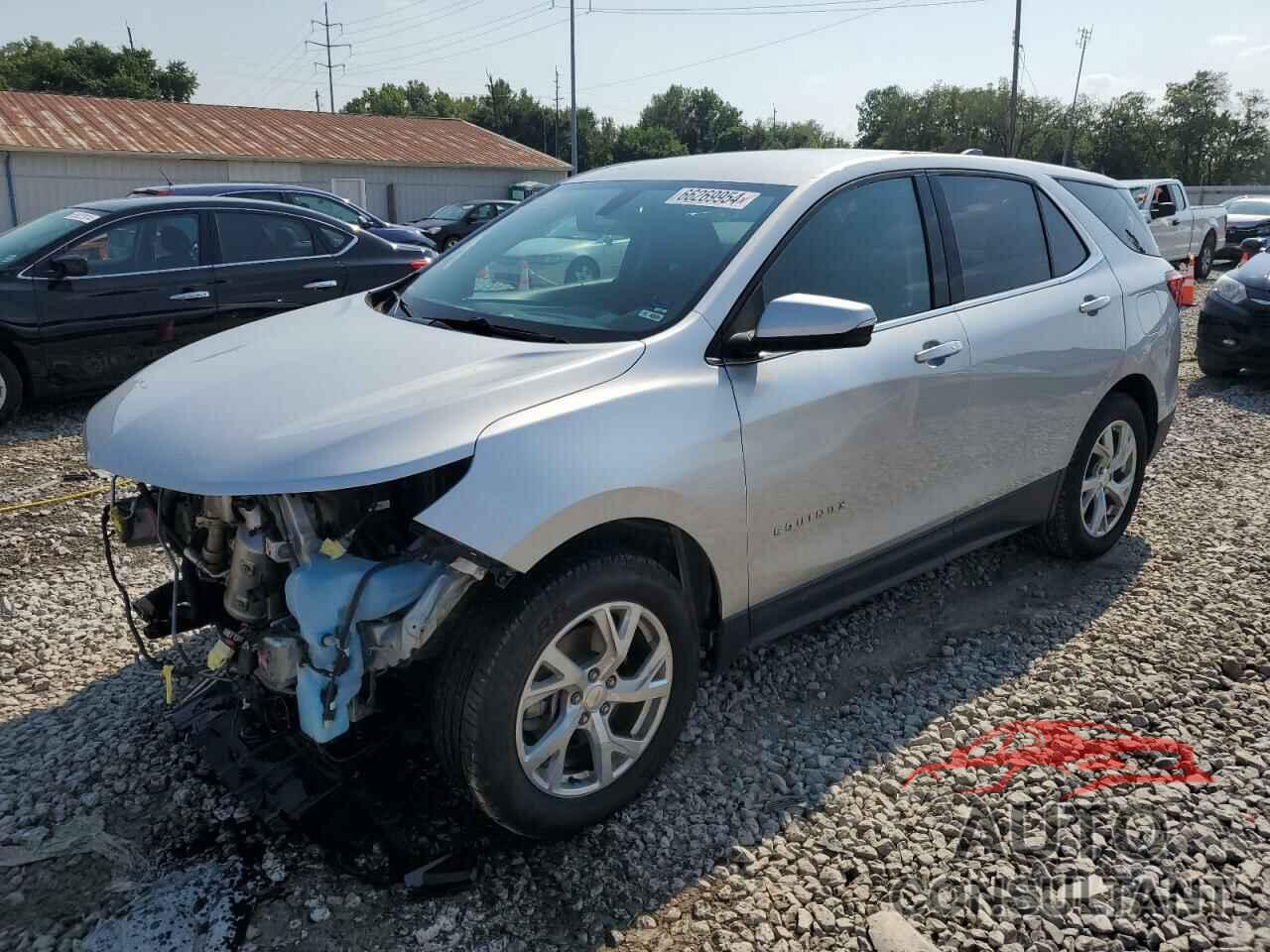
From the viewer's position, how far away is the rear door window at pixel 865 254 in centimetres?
317

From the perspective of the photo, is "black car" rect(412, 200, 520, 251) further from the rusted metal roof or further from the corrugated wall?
the rusted metal roof

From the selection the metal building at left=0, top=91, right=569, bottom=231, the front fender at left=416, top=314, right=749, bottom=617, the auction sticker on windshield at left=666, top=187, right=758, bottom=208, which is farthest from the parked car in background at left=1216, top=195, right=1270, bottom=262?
the metal building at left=0, top=91, right=569, bottom=231

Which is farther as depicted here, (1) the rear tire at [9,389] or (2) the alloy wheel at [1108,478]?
(1) the rear tire at [9,389]

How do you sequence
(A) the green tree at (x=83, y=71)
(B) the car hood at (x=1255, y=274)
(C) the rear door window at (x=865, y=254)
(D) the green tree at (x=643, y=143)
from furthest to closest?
(D) the green tree at (x=643, y=143), (A) the green tree at (x=83, y=71), (B) the car hood at (x=1255, y=274), (C) the rear door window at (x=865, y=254)

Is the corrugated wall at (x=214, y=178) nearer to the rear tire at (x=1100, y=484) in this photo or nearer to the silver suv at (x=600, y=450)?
the silver suv at (x=600, y=450)

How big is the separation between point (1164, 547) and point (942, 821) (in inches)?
111

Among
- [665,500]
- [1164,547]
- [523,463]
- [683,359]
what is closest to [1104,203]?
[1164,547]

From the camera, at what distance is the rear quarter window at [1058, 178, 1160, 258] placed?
15.2 ft

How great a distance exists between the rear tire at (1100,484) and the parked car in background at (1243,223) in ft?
58.0

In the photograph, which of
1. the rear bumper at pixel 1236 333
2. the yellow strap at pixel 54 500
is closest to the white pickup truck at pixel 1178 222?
the rear bumper at pixel 1236 333

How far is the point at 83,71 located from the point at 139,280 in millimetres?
64938

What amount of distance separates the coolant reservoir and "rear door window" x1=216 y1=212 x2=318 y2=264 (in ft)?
20.0

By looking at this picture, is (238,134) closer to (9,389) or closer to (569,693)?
(9,389)

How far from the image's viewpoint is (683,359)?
282 cm
